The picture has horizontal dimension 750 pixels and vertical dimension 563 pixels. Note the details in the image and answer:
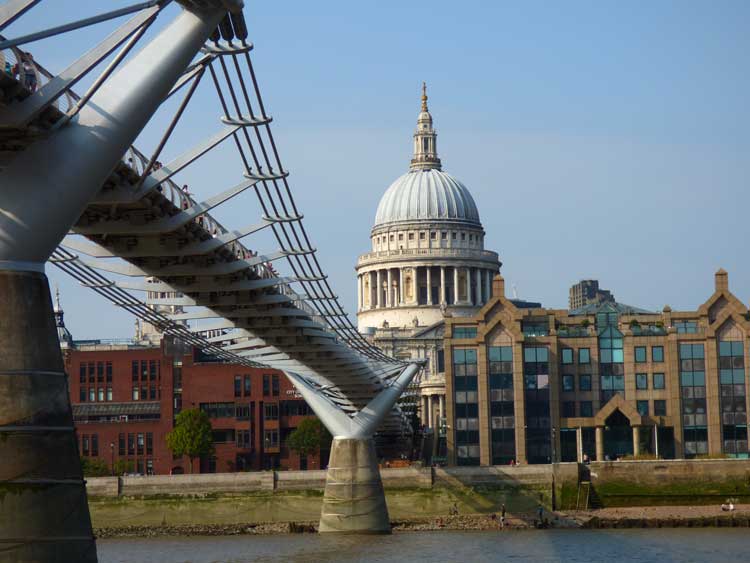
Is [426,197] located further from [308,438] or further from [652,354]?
[652,354]

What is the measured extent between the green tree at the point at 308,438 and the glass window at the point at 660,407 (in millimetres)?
24087

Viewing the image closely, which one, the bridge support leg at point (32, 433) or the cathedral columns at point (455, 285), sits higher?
the cathedral columns at point (455, 285)

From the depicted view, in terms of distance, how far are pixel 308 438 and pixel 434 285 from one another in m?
63.6

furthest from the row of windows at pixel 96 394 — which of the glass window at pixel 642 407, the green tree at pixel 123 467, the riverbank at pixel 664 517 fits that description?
the riverbank at pixel 664 517

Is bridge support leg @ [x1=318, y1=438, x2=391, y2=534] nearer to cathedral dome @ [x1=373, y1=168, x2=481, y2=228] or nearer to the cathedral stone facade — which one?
the cathedral stone facade

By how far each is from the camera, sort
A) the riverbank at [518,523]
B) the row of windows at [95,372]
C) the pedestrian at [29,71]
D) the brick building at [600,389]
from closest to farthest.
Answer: the pedestrian at [29,71] < the riverbank at [518,523] < the brick building at [600,389] < the row of windows at [95,372]

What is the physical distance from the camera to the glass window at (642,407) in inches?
3962

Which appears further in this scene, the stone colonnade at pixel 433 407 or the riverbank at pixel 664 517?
the stone colonnade at pixel 433 407

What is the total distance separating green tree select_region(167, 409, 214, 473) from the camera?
363 ft

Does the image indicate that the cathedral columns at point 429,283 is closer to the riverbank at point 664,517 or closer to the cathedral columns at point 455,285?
the cathedral columns at point 455,285

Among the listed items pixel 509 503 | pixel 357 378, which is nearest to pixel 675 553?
pixel 357 378

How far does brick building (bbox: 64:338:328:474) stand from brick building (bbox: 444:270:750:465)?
1887 cm

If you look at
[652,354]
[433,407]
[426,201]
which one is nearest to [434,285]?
[426,201]

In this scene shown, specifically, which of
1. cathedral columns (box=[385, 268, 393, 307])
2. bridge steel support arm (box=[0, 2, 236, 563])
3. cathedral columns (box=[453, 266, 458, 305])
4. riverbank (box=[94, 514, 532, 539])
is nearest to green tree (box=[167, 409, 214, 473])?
riverbank (box=[94, 514, 532, 539])
